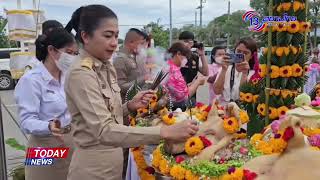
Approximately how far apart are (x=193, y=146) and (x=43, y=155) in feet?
3.08

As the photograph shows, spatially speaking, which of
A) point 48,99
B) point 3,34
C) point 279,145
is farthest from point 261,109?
point 3,34

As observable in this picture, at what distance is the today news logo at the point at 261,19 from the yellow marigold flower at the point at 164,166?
193cm

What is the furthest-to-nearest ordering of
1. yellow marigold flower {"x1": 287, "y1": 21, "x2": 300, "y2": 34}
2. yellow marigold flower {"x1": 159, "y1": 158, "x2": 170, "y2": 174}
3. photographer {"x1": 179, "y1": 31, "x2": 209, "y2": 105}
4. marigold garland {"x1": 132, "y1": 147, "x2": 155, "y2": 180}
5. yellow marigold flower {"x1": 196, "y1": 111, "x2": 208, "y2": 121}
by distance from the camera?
photographer {"x1": 179, "y1": 31, "x2": 209, "y2": 105}
yellow marigold flower {"x1": 287, "y1": 21, "x2": 300, "y2": 34}
marigold garland {"x1": 132, "y1": 147, "x2": 155, "y2": 180}
yellow marigold flower {"x1": 196, "y1": 111, "x2": 208, "y2": 121}
yellow marigold flower {"x1": 159, "y1": 158, "x2": 170, "y2": 174}

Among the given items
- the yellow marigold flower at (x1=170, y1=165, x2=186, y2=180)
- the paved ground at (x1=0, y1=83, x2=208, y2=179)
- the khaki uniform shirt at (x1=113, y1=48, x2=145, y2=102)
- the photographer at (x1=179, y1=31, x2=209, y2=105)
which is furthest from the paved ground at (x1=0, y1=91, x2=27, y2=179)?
the yellow marigold flower at (x1=170, y1=165, x2=186, y2=180)

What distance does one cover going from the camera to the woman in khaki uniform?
1529mm

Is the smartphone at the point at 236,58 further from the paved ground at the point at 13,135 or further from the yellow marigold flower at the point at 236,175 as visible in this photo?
the paved ground at the point at 13,135

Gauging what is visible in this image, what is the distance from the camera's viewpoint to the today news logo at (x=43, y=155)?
7.17 feet

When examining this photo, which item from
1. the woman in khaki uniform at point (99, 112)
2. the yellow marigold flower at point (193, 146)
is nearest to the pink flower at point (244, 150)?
the yellow marigold flower at point (193, 146)

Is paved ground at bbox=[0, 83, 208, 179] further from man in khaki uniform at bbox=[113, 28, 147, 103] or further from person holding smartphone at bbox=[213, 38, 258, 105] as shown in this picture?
person holding smartphone at bbox=[213, 38, 258, 105]

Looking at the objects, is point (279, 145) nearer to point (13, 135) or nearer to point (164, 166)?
point (164, 166)

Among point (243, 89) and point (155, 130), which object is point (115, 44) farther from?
point (243, 89)

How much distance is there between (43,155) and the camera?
2.21m

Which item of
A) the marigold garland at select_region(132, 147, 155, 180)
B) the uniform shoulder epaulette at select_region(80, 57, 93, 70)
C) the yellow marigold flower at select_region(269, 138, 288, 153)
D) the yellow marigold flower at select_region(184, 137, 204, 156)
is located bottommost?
the marigold garland at select_region(132, 147, 155, 180)

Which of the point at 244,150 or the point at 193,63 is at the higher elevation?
the point at 193,63
